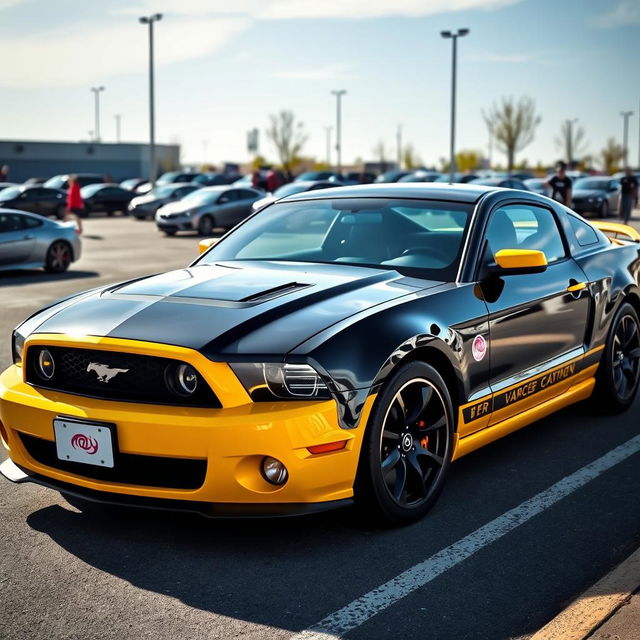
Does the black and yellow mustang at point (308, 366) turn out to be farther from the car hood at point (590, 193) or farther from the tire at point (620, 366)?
the car hood at point (590, 193)

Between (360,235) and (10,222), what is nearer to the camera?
(360,235)

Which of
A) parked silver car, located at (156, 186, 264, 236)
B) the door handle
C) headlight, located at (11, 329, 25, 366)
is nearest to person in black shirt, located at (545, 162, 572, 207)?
parked silver car, located at (156, 186, 264, 236)

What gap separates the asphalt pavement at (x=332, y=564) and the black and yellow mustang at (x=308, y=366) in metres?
0.23

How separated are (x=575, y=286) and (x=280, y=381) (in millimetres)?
2584

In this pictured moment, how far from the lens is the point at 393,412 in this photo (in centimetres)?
423

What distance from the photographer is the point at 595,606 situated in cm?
341

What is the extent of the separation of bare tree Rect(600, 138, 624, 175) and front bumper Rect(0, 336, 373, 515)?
4544 inches

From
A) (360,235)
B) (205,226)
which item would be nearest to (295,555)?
(360,235)

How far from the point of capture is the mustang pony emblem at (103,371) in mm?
4008

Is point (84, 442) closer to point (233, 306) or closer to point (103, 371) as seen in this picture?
point (103, 371)

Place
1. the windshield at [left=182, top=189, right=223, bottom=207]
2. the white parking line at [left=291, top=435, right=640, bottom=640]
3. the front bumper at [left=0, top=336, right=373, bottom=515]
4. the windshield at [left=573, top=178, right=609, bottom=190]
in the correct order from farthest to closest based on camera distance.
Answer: the windshield at [left=573, top=178, right=609, bottom=190]
the windshield at [left=182, top=189, right=223, bottom=207]
the front bumper at [left=0, top=336, right=373, bottom=515]
the white parking line at [left=291, top=435, right=640, bottom=640]

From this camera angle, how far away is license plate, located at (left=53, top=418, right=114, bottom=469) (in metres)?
3.90

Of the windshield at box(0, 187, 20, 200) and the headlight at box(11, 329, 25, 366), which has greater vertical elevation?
the windshield at box(0, 187, 20, 200)

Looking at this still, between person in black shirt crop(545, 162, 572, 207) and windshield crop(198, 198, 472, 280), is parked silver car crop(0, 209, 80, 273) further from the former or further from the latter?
windshield crop(198, 198, 472, 280)
